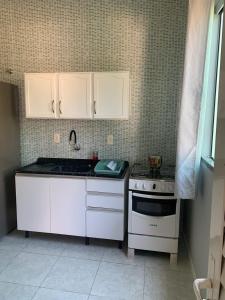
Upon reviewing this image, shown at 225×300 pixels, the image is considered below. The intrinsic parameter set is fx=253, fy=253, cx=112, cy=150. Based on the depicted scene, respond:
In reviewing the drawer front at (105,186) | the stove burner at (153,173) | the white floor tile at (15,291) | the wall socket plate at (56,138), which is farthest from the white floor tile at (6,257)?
the stove burner at (153,173)

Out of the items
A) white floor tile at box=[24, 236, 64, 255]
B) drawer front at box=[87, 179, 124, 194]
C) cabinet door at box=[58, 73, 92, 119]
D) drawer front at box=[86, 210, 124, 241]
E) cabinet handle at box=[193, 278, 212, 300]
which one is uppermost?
cabinet door at box=[58, 73, 92, 119]

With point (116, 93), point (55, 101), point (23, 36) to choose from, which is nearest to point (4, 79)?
point (23, 36)

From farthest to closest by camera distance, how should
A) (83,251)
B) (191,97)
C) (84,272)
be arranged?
(83,251)
(84,272)
(191,97)

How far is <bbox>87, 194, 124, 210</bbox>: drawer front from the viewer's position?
261cm

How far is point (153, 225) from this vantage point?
2496mm

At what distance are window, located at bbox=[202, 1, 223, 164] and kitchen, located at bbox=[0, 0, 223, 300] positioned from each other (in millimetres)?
739

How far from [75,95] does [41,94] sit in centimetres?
39

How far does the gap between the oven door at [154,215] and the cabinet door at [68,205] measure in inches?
22.4

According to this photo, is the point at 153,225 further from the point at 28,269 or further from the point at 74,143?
the point at 74,143

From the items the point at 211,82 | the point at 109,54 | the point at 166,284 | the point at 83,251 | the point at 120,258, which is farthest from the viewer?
the point at 109,54

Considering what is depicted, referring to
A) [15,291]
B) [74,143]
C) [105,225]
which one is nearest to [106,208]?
[105,225]

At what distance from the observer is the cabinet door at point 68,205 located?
106 inches

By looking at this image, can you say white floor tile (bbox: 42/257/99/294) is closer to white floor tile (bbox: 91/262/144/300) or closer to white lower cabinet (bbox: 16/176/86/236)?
white floor tile (bbox: 91/262/144/300)

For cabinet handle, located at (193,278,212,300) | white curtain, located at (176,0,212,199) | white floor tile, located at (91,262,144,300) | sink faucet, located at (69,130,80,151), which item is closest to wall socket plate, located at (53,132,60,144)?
sink faucet, located at (69,130,80,151)
